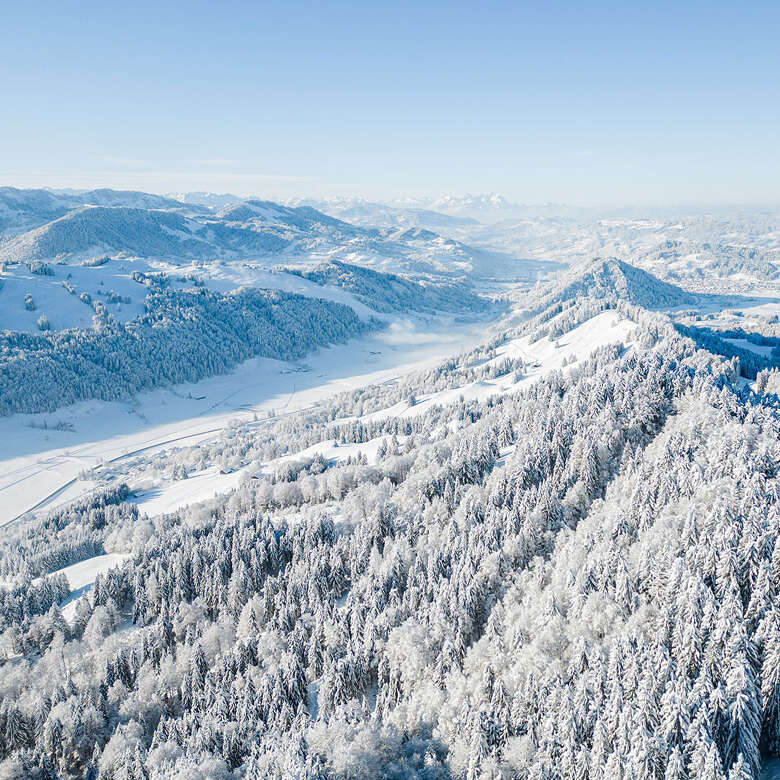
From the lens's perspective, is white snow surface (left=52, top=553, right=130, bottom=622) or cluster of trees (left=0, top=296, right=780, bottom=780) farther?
white snow surface (left=52, top=553, right=130, bottom=622)

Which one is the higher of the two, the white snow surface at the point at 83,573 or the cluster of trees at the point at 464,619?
the cluster of trees at the point at 464,619

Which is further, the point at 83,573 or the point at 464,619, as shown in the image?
the point at 83,573

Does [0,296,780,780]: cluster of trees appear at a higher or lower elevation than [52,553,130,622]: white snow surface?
higher

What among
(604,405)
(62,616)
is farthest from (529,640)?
(62,616)

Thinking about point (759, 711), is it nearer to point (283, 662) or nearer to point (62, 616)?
point (283, 662)

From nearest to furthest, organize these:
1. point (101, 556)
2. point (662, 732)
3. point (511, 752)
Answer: point (662, 732), point (511, 752), point (101, 556)

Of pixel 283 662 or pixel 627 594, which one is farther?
pixel 283 662

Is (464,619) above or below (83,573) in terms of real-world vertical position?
above

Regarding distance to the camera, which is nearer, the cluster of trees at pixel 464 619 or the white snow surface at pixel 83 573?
the cluster of trees at pixel 464 619
